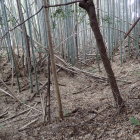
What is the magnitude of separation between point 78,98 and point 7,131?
122 cm

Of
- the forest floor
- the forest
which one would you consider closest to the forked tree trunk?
the forest

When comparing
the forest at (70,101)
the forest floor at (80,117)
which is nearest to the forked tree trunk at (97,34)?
the forest at (70,101)

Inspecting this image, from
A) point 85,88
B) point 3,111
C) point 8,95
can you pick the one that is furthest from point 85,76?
point 3,111

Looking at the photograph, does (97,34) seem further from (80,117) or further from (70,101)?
(70,101)

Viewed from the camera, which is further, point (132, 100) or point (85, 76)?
point (85, 76)

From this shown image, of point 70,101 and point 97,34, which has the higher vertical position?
point 97,34

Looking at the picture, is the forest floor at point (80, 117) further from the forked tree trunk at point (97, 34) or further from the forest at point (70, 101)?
the forked tree trunk at point (97, 34)

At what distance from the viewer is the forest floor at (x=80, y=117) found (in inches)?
85.4

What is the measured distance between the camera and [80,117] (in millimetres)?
2586

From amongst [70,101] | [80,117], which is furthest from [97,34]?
[70,101]

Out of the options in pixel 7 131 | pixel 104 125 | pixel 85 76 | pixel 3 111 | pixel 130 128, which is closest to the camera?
pixel 130 128

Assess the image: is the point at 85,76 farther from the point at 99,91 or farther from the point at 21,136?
the point at 21,136

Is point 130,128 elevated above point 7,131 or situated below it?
above

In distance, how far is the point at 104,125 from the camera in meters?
2.25
